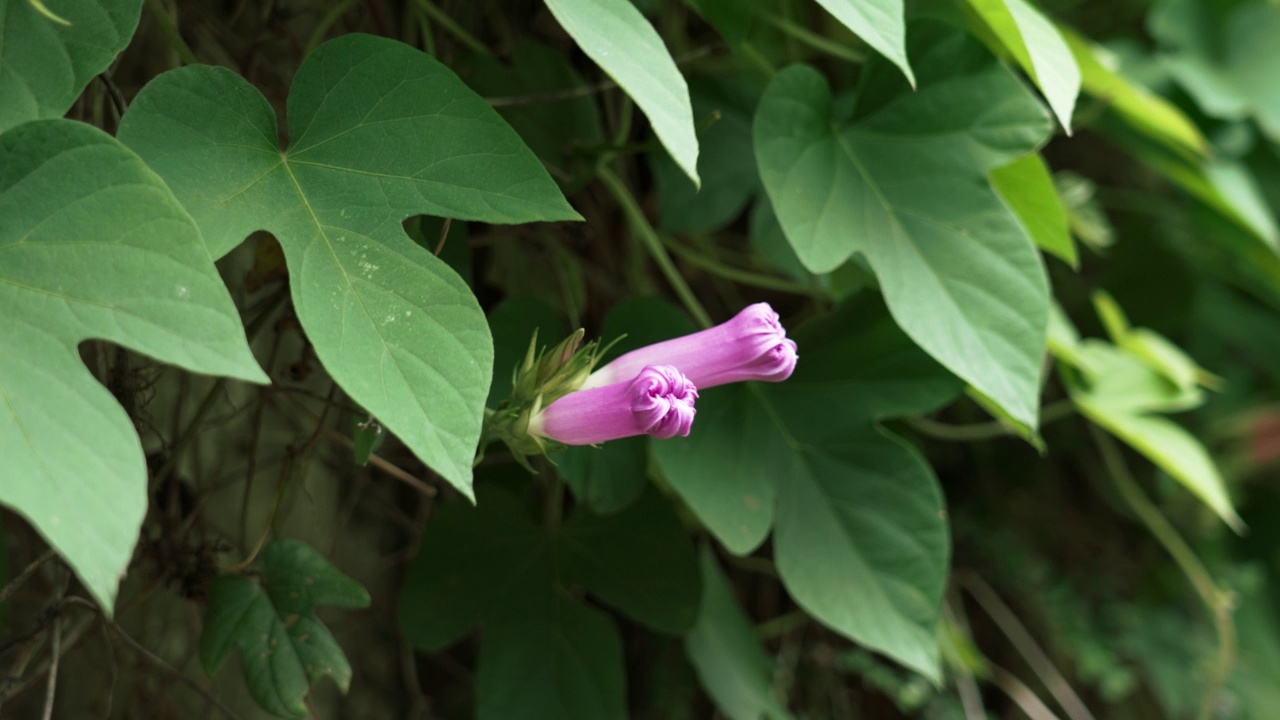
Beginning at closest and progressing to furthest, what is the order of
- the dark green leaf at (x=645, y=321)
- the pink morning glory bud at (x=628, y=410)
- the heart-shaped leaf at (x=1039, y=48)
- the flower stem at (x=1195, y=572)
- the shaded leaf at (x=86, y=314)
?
the shaded leaf at (x=86, y=314), the pink morning glory bud at (x=628, y=410), the heart-shaped leaf at (x=1039, y=48), the dark green leaf at (x=645, y=321), the flower stem at (x=1195, y=572)

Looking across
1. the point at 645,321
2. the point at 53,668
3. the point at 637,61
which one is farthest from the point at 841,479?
the point at 53,668

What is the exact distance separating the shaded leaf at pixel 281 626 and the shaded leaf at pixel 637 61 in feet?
1.15

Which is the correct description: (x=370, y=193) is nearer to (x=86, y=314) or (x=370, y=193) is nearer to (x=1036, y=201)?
(x=86, y=314)

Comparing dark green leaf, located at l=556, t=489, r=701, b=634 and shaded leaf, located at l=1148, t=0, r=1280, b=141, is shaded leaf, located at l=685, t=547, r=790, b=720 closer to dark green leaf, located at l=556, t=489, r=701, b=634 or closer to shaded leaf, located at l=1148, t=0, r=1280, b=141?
dark green leaf, located at l=556, t=489, r=701, b=634

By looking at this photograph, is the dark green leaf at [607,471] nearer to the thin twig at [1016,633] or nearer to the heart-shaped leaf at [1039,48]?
the heart-shaped leaf at [1039,48]

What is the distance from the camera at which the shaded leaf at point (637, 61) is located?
430 millimetres

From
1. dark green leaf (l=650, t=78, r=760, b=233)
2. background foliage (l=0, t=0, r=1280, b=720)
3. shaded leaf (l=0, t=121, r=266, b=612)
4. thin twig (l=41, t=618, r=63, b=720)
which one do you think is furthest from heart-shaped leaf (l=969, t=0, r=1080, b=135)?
thin twig (l=41, t=618, r=63, b=720)

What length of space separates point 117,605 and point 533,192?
19.0 inches

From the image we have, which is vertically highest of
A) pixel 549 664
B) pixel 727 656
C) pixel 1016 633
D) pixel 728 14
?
pixel 728 14

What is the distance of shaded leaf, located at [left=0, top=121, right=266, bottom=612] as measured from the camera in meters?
0.33

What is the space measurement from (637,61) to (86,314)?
26cm

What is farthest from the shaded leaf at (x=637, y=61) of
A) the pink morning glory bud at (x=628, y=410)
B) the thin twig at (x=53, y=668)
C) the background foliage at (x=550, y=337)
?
the thin twig at (x=53, y=668)

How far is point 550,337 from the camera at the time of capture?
730 millimetres

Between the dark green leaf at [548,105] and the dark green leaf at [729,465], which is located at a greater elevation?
the dark green leaf at [548,105]
